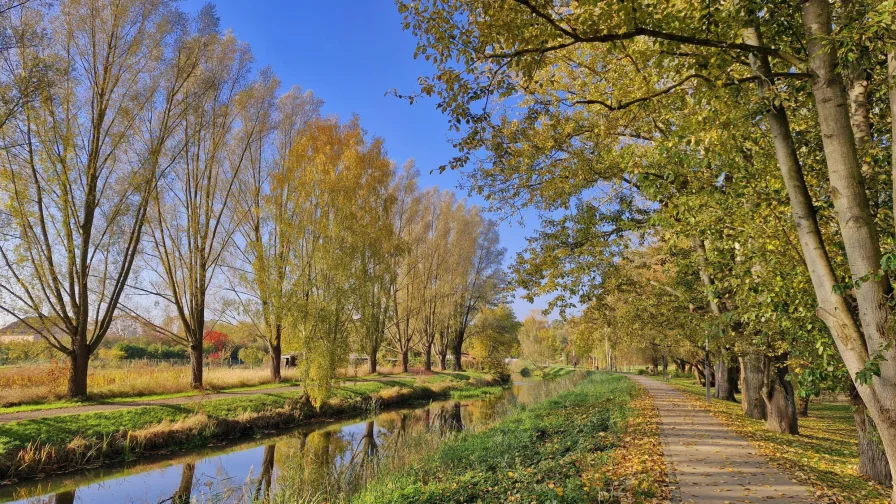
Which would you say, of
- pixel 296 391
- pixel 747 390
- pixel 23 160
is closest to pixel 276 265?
pixel 296 391

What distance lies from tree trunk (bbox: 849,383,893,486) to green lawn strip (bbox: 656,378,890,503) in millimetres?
210

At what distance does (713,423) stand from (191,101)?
65.3ft

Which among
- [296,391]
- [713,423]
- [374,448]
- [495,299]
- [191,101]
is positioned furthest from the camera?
[495,299]

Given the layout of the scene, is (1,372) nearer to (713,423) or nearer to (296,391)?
(296,391)

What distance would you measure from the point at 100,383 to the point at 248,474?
11.2m

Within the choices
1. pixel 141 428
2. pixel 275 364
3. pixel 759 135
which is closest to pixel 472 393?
pixel 275 364

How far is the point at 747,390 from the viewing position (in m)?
14.5

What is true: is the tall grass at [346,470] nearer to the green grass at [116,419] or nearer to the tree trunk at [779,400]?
the green grass at [116,419]

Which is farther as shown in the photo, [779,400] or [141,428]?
[141,428]

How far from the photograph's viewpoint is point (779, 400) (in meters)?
11.3

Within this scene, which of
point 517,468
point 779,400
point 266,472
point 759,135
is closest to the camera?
point 759,135

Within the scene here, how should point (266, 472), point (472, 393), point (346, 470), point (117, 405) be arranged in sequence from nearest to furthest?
point (346, 470) < point (266, 472) < point (117, 405) < point (472, 393)

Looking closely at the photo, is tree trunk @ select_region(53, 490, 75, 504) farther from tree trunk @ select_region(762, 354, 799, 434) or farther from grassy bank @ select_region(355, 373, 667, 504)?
tree trunk @ select_region(762, 354, 799, 434)

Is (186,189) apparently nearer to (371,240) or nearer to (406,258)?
(371,240)
